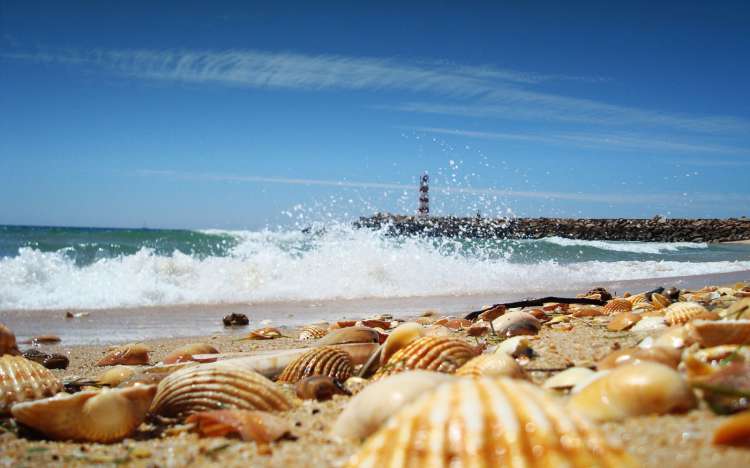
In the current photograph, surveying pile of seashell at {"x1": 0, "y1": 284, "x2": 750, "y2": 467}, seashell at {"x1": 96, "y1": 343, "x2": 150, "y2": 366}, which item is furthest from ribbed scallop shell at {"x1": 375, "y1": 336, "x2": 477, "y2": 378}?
seashell at {"x1": 96, "y1": 343, "x2": 150, "y2": 366}

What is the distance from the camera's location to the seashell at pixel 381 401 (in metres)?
1.72

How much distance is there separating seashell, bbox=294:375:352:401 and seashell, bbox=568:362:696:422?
1.12 meters

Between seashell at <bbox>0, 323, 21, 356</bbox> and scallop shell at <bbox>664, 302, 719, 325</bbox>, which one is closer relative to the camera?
scallop shell at <bbox>664, 302, 719, 325</bbox>

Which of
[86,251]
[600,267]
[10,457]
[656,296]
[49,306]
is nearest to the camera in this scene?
[10,457]

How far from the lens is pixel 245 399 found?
2297mm

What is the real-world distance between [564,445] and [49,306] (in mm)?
8280

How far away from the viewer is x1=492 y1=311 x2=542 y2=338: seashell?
429 centimetres

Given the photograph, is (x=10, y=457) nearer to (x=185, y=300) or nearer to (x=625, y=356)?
(x=625, y=356)

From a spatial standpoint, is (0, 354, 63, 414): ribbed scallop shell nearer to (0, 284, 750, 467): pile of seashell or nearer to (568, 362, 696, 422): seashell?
(0, 284, 750, 467): pile of seashell

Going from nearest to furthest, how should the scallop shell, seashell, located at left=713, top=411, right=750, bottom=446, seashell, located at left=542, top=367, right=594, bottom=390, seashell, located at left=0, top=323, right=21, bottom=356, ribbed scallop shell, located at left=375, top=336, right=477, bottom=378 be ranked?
seashell, located at left=713, top=411, right=750, bottom=446 < seashell, located at left=542, top=367, right=594, bottom=390 < ribbed scallop shell, located at left=375, top=336, right=477, bottom=378 < the scallop shell < seashell, located at left=0, top=323, right=21, bottom=356

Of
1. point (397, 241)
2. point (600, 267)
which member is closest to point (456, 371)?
point (397, 241)

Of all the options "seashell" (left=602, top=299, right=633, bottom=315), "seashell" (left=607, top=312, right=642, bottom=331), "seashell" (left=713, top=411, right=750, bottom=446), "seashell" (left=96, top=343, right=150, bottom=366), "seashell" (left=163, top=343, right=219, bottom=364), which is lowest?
"seashell" (left=96, top=343, right=150, bottom=366)

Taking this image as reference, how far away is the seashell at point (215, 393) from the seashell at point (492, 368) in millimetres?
690

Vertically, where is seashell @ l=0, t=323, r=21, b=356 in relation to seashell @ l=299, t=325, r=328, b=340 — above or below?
above
